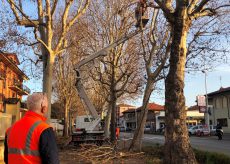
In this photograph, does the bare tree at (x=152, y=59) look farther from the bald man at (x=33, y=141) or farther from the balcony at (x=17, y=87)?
the balcony at (x=17, y=87)

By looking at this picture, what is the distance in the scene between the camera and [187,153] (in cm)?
1182

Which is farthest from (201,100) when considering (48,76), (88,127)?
(48,76)

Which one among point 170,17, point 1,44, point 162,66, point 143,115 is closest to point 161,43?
point 162,66

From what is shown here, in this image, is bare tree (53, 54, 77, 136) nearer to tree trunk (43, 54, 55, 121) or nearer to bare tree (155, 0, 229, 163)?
tree trunk (43, 54, 55, 121)

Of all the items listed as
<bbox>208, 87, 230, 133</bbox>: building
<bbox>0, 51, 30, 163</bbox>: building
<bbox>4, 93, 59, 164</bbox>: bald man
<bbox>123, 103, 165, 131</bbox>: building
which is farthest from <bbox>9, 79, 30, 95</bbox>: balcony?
<bbox>4, 93, 59, 164</bbox>: bald man

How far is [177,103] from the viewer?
11.9 meters

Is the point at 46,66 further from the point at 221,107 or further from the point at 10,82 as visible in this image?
the point at 221,107

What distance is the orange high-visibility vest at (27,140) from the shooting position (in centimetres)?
388

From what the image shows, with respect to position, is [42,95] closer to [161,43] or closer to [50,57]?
[50,57]

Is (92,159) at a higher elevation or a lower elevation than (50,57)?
lower

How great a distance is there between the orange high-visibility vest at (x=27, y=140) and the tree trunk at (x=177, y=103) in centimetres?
823

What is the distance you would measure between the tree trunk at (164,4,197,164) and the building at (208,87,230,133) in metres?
52.7

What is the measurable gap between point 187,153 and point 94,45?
74.9ft

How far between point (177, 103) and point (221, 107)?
2256 inches
